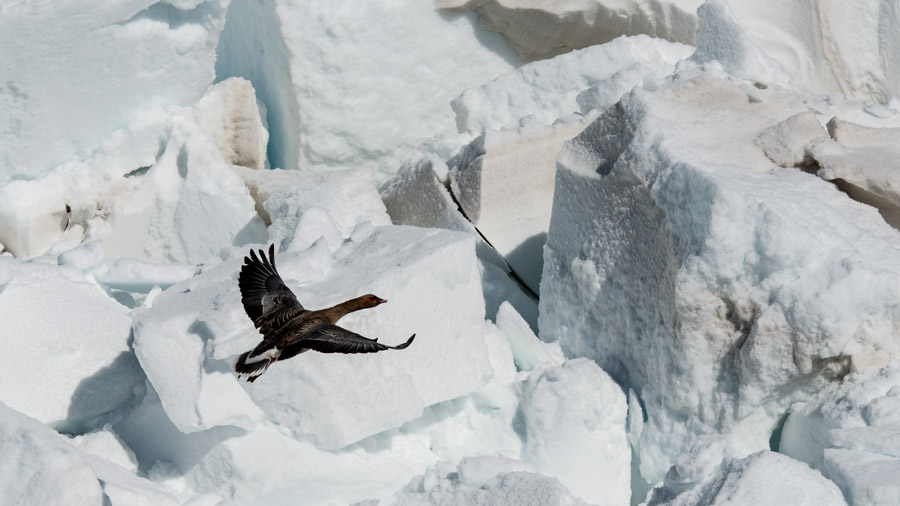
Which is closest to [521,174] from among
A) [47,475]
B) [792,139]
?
[792,139]

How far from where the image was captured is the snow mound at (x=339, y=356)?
212cm

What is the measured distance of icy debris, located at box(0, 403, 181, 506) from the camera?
1.80m

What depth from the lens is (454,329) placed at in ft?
7.65

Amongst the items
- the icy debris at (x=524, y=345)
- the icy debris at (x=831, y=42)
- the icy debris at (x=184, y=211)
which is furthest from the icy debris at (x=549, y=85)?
the icy debris at (x=524, y=345)

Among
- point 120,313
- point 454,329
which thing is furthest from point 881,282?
point 120,313

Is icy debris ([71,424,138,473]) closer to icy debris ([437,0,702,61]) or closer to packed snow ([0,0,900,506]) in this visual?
packed snow ([0,0,900,506])

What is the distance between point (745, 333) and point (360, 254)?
77 centimetres

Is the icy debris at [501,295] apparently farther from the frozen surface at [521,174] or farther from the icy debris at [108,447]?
the icy debris at [108,447]

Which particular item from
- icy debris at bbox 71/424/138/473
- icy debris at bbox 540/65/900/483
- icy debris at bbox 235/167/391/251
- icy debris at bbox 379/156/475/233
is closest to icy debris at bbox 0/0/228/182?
icy debris at bbox 235/167/391/251

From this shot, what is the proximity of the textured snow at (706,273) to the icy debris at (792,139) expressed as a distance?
Answer: 1.0 inches

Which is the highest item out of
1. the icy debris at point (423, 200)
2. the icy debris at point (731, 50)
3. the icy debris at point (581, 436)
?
the icy debris at point (731, 50)

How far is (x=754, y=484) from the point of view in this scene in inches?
70.8

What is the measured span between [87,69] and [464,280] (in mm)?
1172

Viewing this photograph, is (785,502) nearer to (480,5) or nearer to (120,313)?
(120,313)
